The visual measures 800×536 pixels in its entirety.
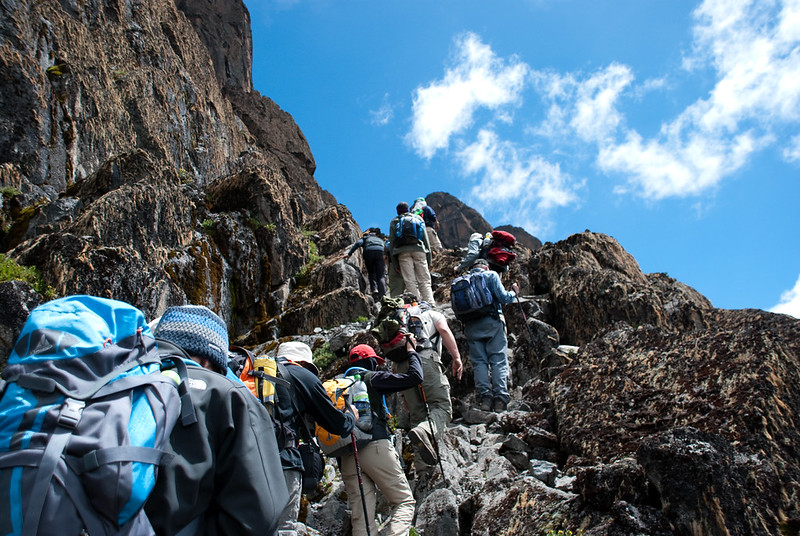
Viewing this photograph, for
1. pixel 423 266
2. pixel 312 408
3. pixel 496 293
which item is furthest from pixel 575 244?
pixel 312 408

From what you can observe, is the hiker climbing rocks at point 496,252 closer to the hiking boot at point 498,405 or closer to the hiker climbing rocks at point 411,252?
the hiker climbing rocks at point 411,252

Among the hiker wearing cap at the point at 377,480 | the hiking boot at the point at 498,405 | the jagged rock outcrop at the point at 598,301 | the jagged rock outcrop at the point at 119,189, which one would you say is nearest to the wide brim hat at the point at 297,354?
the hiker wearing cap at the point at 377,480

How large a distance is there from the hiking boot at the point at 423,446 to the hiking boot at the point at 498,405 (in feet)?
7.66

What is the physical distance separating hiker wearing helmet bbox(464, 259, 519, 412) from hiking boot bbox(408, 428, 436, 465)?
230cm

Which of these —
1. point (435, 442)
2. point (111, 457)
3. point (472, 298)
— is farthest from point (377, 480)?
point (111, 457)

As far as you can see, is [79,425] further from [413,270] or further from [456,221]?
[456,221]

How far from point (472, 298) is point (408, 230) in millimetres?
3652

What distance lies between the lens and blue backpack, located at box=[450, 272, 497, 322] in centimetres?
846

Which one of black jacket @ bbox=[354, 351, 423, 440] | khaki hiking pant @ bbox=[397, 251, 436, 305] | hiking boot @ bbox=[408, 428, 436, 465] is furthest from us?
khaki hiking pant @ bbox=[397, 251, 436, 305]

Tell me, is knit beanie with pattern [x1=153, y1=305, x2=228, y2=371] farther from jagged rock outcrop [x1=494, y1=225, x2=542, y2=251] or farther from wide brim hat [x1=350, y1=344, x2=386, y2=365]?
jagged rock outcrop [x1=494, y1=225, x2=542, y2=251]

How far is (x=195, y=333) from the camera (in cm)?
→ 272

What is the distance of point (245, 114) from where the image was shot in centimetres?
4978

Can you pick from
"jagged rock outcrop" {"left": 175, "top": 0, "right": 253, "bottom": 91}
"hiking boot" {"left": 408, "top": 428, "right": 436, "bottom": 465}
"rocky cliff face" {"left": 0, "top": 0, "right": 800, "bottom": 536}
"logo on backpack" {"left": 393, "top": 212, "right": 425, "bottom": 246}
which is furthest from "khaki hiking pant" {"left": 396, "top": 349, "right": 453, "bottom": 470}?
Result: "jagged rock outcrop" {"left": 175, "top": 0, "right": 253, "bottom": 91}

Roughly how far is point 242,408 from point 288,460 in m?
1.92
